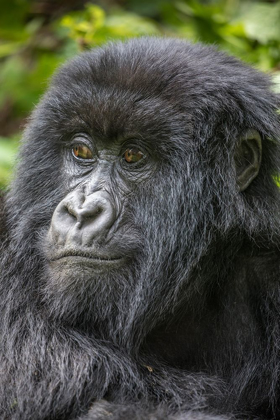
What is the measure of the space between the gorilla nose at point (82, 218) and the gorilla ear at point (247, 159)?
2.53 feet

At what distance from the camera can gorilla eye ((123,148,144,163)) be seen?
3.58 m

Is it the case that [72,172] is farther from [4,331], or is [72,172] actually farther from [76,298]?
[4,331]

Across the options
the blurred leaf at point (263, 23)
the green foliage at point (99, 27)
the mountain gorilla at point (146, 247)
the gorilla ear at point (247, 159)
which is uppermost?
the blurred leaf at point (263, 23)

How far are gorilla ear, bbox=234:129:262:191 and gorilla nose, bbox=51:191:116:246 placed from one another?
2.53ft

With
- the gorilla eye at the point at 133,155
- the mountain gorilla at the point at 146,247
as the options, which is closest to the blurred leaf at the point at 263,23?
the mountain gorilla at the point at 146,247

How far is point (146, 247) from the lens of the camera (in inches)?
136

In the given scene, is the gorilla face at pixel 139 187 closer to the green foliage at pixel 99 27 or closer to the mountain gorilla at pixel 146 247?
the mountain gorilla at pixel 146 247

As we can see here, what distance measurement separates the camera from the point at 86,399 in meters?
3.34

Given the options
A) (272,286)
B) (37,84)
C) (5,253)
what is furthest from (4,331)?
(37,84)

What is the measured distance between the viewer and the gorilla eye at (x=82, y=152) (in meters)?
3.68

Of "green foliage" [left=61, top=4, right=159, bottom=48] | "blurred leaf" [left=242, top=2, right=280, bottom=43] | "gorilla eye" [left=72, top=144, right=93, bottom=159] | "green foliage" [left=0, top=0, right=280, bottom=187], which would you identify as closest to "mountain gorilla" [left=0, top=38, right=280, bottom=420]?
"gorilla eye" [left=72, top=144, right=93, bottom=159]

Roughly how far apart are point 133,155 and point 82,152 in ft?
1.03

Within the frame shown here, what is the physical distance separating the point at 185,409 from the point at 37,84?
15.7 ft

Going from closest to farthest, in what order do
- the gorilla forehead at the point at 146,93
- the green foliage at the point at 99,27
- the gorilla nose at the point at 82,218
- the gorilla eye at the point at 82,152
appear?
the gorilla nose at the point at 82,218, the gorilla forehead at the point at 146,93, the gorilla eye at the point at 82,152, the green foliage at the point at 99,27
